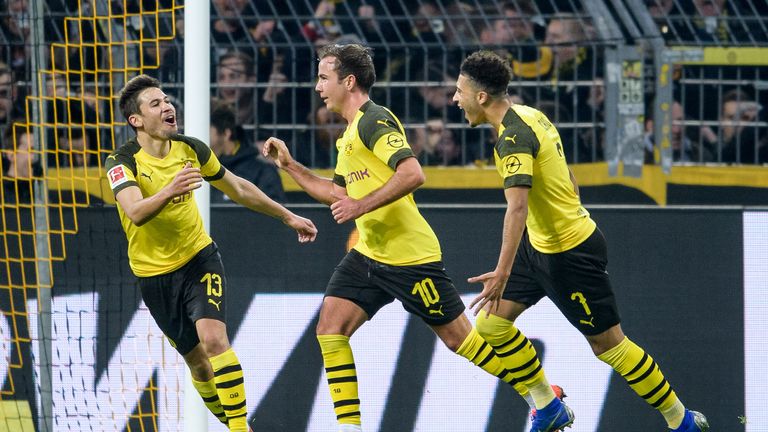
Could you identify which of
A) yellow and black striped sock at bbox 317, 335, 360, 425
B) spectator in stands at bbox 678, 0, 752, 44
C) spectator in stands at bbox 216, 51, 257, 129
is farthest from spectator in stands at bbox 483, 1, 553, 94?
yellow and black striped sock at bbox 317, 335, 360, 425

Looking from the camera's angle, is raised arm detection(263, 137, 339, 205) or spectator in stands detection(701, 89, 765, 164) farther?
spectator in stands detection(701, 89, 765, 164)

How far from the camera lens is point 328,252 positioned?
26.1 feet

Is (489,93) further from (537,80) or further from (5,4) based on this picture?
(5,4)

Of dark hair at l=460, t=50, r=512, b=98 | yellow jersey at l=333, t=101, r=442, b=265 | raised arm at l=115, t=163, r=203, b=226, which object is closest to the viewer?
raised arm at l=115, t=163, r=203, b=226

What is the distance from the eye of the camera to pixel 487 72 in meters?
6.57

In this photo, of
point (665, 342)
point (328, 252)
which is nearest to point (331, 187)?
point (328, 252)

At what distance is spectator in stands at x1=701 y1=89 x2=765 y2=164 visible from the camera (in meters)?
9.09

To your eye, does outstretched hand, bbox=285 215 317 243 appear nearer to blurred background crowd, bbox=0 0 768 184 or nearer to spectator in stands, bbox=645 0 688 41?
blurred background crowd, bbox=0 0 768 184

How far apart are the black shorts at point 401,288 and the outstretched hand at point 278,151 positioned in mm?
589

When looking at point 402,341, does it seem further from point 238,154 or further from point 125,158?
point 125,158

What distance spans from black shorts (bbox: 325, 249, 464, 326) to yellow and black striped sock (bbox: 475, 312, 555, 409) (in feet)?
1.27

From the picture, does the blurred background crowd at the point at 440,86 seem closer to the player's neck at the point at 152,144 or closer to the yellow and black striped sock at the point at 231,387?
the player's neck at the point at 152,144

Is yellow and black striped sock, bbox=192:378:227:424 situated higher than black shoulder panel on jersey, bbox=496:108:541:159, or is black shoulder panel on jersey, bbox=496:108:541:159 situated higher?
black shoulder panel on jersey, bbox=496:108:541:159

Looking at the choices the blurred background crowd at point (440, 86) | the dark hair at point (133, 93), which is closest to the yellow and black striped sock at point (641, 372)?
the blurred background crowd at point (440, 86)
